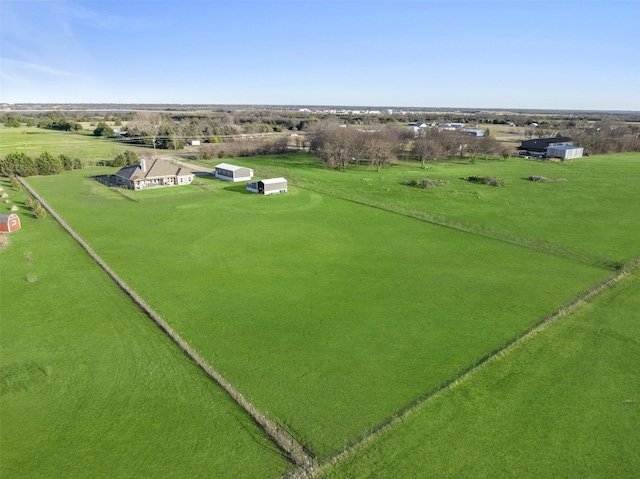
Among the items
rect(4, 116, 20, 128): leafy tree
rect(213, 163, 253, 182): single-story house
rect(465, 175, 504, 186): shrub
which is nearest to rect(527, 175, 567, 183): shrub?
rect(465, 175, 504, 186): shrub

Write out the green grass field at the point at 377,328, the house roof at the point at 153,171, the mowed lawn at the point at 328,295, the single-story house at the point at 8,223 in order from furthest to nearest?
the house roof at the point at 153,171, the single-story house at the point at 8,223, the mowed lawn at the point at 328,295, the green grass field at the point at 377,328

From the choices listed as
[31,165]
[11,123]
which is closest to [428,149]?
[31,165]

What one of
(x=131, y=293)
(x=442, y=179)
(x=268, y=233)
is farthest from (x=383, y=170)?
(x=131, y=293)

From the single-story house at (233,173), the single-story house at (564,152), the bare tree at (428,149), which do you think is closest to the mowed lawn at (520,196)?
the bare tree at (428,149)

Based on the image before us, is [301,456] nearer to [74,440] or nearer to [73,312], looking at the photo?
[74,440]

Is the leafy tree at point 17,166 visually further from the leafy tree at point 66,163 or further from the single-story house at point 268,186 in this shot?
the single-story house at point 268,186

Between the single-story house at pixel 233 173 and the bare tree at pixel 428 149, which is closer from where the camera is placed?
the single-story house at pixel 233 173

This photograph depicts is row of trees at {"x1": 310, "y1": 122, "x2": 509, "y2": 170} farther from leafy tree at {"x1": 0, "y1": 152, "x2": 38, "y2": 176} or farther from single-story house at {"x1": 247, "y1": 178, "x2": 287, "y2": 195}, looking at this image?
leafy tree at {"x1": 0, "y1": 152, "x2": 38, "y2": 176}
